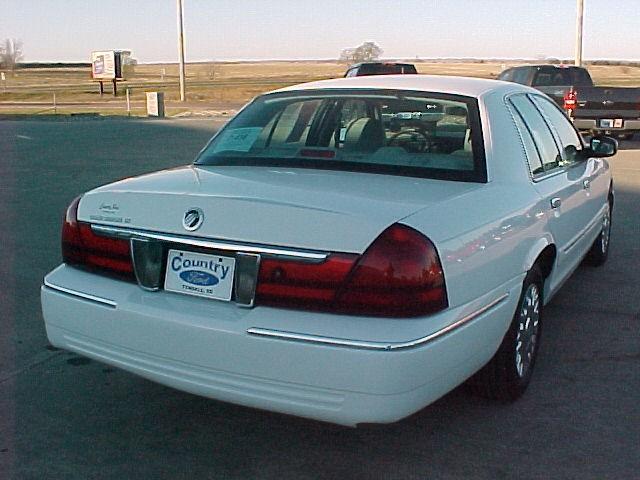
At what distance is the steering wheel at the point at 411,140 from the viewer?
4.29 meters

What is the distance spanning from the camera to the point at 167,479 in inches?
131

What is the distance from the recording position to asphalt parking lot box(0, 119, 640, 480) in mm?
3443

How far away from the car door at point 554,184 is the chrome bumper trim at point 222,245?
1.72 m

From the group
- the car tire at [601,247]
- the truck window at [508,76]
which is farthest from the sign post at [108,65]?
the car tire at [601,247]

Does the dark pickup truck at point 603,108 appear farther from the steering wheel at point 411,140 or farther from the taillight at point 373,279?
the taillight at point 373,279

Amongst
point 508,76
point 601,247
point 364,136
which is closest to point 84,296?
point 364,136

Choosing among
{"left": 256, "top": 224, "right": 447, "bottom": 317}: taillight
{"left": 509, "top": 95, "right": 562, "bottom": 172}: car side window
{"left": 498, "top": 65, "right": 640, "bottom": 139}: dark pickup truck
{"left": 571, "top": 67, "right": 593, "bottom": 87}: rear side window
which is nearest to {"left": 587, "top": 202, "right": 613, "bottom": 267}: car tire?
{"left": 509, "top": 95, "right": 562, "bottom": 172}: car side window

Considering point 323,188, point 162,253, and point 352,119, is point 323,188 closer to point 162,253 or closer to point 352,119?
point 162,253

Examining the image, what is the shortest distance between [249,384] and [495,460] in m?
1.14

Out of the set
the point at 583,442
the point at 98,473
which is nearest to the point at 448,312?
the point at 583,442

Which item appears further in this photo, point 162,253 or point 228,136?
point 228,136

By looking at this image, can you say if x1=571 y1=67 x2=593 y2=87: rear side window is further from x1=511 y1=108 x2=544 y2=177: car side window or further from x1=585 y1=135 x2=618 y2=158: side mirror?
x1=511 y1=108 x2=544 y2=177: car side window

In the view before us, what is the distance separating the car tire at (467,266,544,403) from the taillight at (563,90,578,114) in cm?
1357

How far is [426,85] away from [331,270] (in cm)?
192
